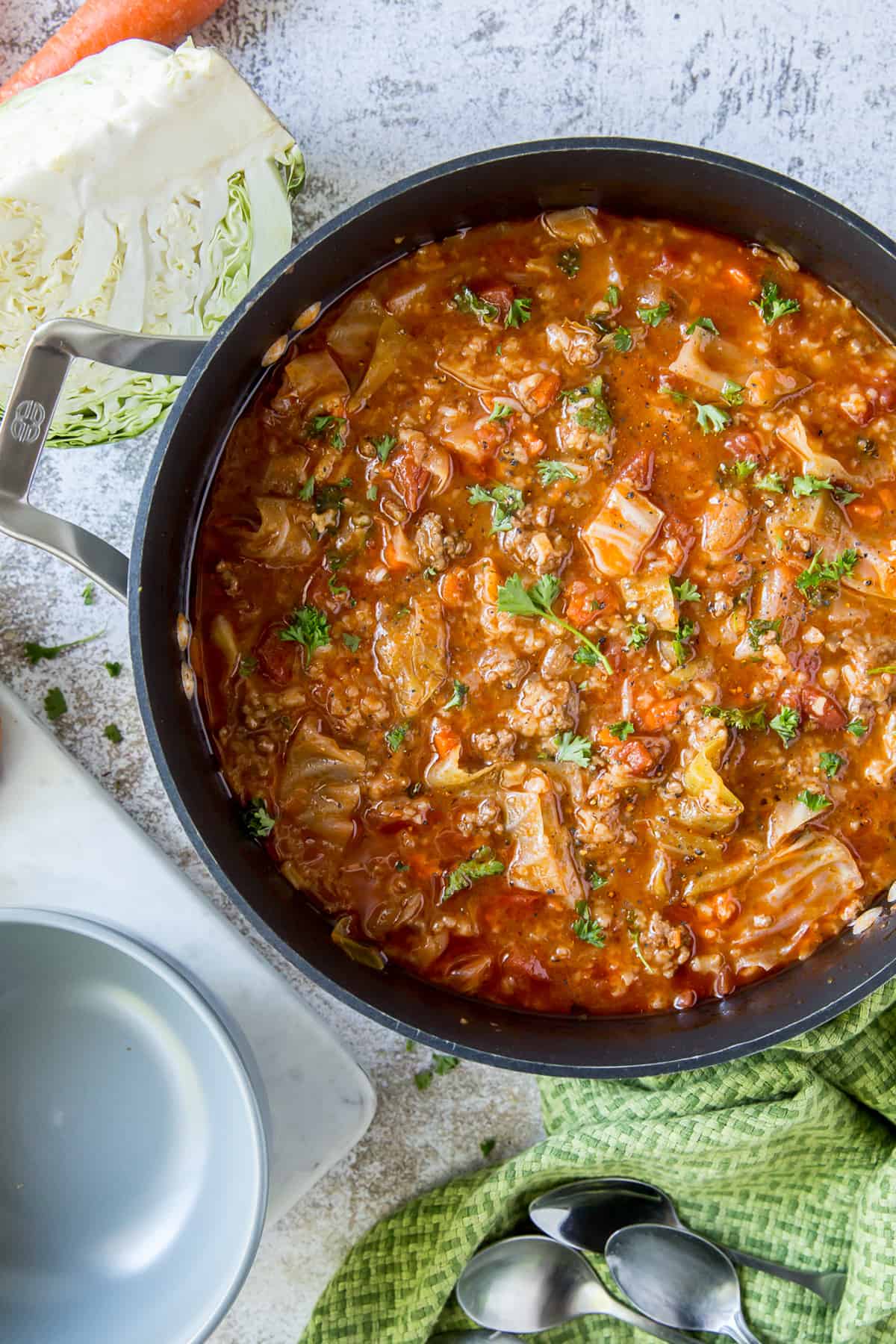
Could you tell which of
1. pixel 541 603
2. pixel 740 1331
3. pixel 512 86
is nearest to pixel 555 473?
pixel 541 603

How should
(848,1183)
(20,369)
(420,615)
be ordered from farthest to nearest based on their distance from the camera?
(848,1183), (420,615), (20,369)

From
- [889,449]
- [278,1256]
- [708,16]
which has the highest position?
[708,16]

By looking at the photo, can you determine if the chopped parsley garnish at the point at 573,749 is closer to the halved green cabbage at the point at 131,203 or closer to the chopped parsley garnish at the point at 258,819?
the chopped parsley garnish at the point at 258,819

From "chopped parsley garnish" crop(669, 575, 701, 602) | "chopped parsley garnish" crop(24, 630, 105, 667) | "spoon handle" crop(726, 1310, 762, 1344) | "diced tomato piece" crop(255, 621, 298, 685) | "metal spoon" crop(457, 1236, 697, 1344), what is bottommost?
"metal spoon" crop(457, 1236, 697, 1344)

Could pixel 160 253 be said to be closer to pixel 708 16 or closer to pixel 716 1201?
pixel 708 16

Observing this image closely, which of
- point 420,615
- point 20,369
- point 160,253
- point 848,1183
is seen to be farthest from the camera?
point 848,1183

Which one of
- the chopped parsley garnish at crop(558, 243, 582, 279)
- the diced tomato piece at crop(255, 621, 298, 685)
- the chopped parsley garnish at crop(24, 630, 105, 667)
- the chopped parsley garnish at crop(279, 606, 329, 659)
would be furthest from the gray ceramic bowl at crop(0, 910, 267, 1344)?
the chopped parsley garnish at crop(558, 243, 582, 279)

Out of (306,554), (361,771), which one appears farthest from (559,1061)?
(306,554)

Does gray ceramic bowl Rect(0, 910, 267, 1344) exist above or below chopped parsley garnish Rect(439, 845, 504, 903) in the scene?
below

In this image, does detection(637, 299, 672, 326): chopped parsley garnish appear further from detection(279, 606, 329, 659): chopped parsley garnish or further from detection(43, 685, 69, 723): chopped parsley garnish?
detection(43, 685, 69, 723): chopped parsley garnish
